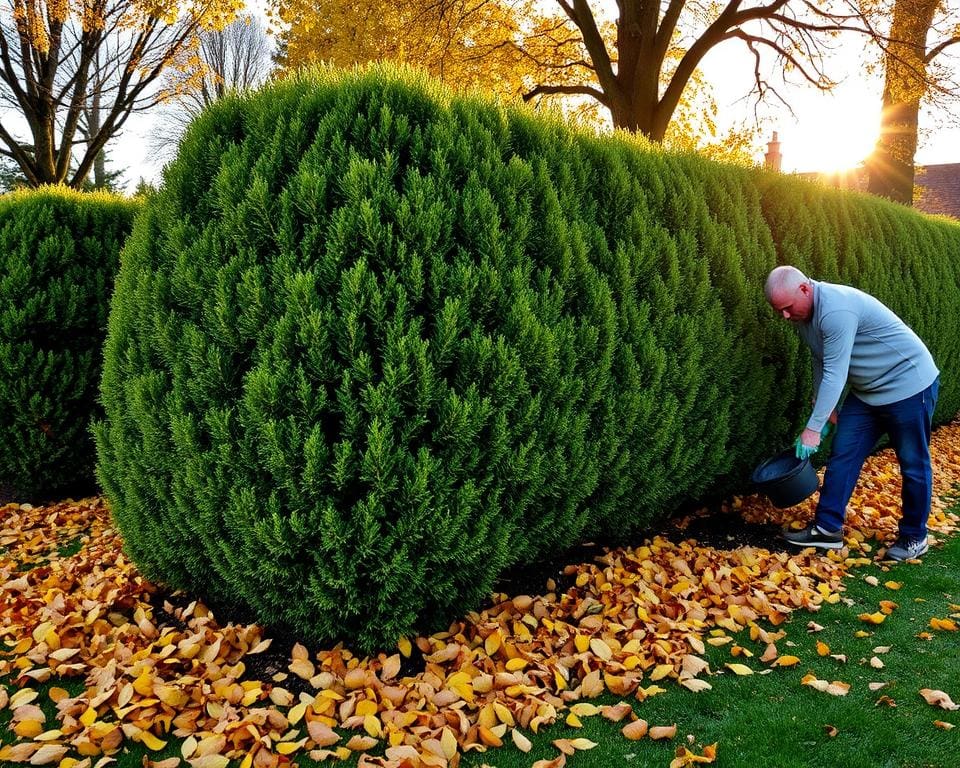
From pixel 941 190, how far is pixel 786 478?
32.0 m

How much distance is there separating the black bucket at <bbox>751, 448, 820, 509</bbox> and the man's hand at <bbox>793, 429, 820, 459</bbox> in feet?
0.37

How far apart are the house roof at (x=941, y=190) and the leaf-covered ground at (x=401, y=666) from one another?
30.3 meters

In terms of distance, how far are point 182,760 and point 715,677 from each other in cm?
242

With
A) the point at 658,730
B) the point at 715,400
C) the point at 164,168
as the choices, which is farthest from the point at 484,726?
the point at 164,168

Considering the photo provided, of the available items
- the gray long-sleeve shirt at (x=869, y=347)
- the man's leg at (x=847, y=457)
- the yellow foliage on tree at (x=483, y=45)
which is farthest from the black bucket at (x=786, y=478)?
the yellow foliage on tree at (x=483, y=45)

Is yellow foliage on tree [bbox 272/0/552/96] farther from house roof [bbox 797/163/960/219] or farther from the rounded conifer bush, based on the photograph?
house roof [bbox 797/163/960/219]

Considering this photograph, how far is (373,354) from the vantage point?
298 cm

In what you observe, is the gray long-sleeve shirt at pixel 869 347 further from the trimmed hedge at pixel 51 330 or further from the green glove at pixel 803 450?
the trimmed hedge at pixel 51 330

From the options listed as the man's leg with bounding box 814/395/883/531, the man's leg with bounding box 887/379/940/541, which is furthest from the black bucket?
the man's leg with bounding box 887/379/940/541

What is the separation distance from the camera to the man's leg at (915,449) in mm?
4672

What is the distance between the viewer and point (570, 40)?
1520 cm

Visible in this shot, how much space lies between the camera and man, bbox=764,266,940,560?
443 centimetres

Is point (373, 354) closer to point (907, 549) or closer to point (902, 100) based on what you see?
point (907, 549)

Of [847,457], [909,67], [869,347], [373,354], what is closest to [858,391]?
[869,347]
